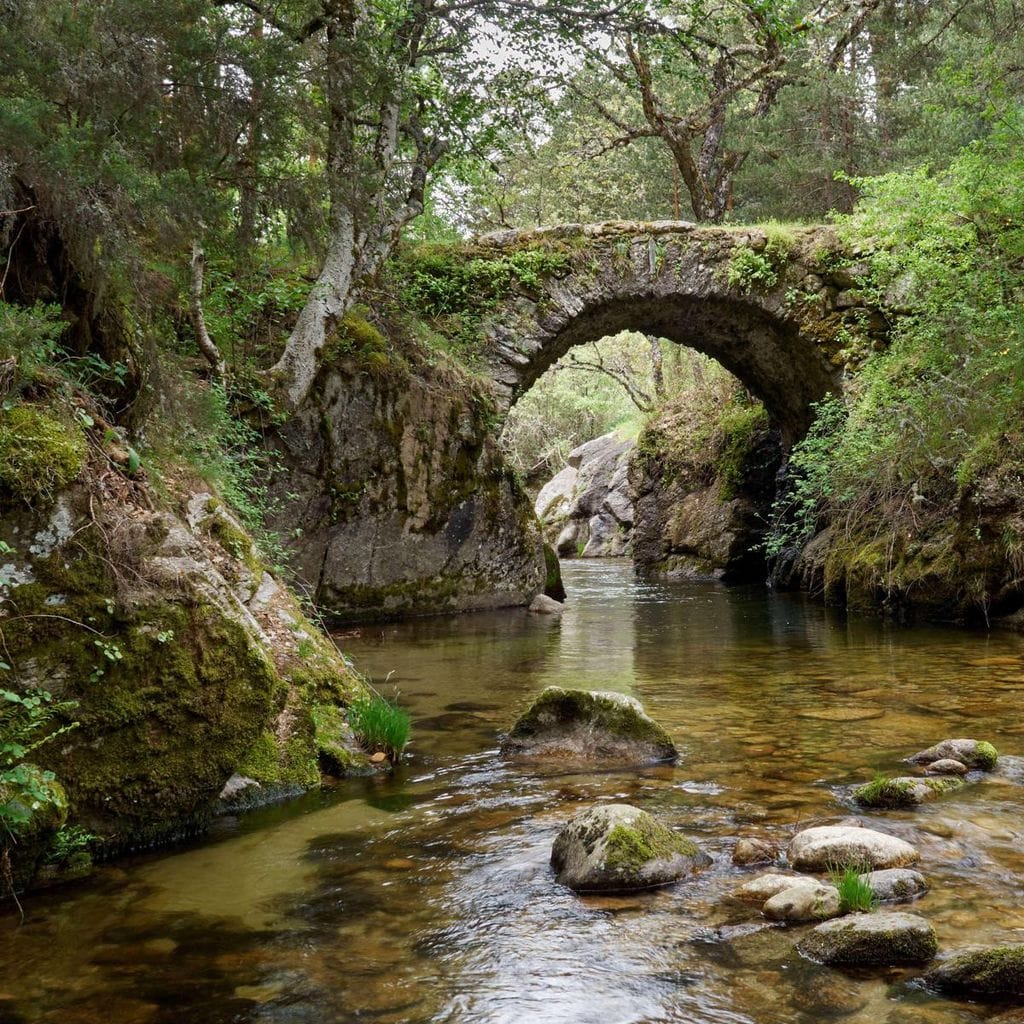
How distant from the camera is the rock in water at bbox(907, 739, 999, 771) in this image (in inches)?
159

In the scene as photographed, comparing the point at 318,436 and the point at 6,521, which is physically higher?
the point at 318,436

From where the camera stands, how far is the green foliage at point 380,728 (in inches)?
178

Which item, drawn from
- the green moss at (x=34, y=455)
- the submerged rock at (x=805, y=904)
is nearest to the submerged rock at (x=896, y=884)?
the submerged rock at (x=805, y=904)

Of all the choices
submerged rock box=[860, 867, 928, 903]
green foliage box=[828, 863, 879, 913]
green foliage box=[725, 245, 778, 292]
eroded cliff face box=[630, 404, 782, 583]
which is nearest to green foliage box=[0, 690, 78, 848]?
green foliage box=[828, 863, 879, 913]

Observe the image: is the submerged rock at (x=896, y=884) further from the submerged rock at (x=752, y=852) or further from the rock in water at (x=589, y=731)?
the rock in water at (x=589, y=731)

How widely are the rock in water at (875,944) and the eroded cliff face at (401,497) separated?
821cm

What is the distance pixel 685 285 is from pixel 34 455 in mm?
11043

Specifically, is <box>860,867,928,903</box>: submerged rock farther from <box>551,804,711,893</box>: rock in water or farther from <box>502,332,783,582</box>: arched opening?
<box>502,332,783,582</box>: arched opening

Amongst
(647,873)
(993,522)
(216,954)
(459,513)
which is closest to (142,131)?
(216,954)

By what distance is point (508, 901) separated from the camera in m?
2.88

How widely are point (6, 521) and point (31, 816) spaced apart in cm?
111

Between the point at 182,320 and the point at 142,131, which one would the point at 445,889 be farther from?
the point at 182,320

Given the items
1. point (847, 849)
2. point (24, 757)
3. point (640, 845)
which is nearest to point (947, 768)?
point (847, 849)

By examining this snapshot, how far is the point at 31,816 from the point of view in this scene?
2820mm
